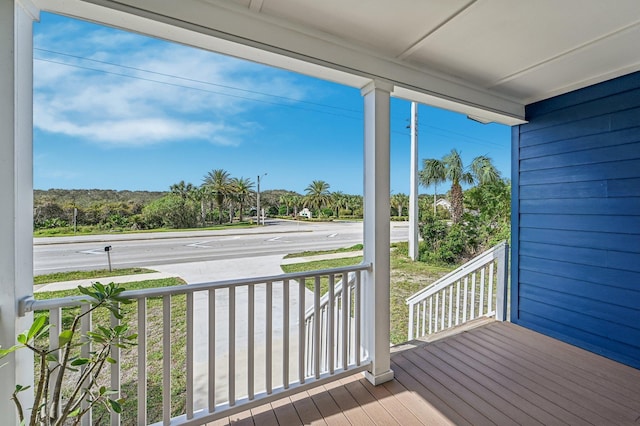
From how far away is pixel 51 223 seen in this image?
149 centimetres

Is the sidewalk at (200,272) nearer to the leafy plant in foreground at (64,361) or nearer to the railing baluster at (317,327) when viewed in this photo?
the railing baluster at (317,327)

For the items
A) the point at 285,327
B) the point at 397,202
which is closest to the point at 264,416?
the point at 285,327

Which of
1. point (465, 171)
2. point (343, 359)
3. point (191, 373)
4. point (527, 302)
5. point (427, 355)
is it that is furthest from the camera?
point (465, 171)

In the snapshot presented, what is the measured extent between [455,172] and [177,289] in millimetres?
7094

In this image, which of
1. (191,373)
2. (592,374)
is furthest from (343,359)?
(592,374)

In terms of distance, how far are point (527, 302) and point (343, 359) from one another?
7.38ft

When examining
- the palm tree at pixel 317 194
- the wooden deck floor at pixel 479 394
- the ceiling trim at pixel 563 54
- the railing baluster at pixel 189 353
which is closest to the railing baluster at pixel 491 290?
the wooden deck floor at pixel 479 394

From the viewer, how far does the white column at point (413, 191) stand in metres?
5.60

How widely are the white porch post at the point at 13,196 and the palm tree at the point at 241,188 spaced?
1012mm

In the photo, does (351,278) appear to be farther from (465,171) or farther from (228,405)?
(465,171)

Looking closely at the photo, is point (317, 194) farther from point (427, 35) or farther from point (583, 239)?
point (583, 239)

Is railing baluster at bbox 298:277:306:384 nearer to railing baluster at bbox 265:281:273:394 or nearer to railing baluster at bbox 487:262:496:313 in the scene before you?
railing baluster at bbox 265:281:273:394

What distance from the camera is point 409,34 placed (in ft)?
5.97

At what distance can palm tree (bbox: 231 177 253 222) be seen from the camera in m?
1.96
